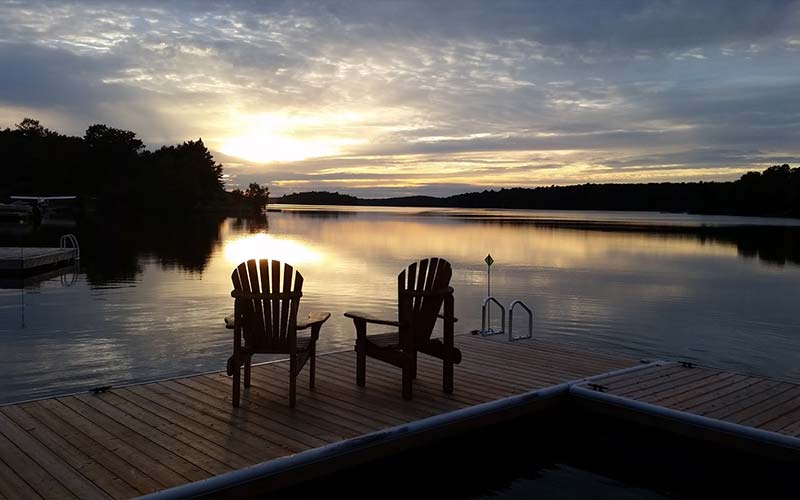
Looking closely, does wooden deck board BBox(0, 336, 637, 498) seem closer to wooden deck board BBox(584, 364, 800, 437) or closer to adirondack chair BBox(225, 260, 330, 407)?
adirondack chair BBox(225, 260, 330, 407)

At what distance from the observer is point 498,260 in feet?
97.0

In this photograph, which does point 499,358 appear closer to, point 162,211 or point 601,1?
point 601,1

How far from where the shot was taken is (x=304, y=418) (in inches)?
215

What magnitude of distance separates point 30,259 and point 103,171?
8740 centimetres

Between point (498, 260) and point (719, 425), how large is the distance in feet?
79.6

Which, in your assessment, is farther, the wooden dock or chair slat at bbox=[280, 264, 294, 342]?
the wooden dock

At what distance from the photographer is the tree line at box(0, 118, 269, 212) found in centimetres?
8750

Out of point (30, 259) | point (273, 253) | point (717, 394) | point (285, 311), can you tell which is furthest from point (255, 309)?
point (273, 253)

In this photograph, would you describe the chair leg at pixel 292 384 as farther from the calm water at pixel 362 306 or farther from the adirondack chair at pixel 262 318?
the calm water at pixel 362 306

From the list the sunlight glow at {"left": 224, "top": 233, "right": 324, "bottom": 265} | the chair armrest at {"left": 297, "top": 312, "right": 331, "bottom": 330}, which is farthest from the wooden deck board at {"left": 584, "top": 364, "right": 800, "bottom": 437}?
the sunlight glow at {"left": 224, "top": 233, "right": 324, "bottom": 265}

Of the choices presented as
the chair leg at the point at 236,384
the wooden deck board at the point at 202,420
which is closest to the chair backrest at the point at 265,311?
the chair leg at the point at 236,384

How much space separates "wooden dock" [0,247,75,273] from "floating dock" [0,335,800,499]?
16469mm

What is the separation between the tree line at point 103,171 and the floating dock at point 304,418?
9288 centimetres

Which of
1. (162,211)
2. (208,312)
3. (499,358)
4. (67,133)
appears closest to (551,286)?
(208,312)
